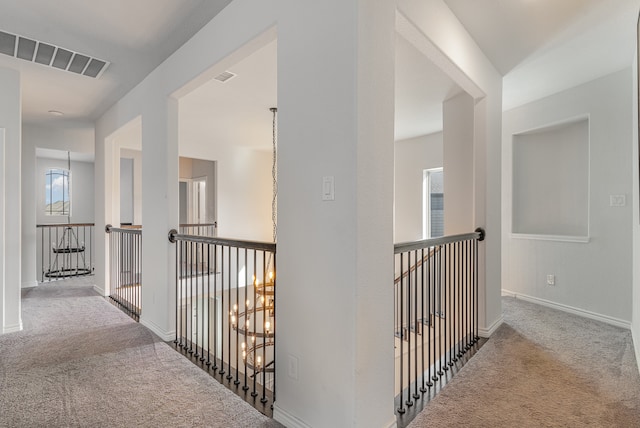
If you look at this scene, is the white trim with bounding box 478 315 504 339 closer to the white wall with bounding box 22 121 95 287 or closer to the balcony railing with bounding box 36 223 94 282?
the white wall with bounding box 22 121 95 287

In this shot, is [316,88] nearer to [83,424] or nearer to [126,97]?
[83,424]

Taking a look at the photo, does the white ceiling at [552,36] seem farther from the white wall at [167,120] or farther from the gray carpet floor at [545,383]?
the gray carpet floor at [545,383]

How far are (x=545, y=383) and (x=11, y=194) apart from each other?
476 centimetres

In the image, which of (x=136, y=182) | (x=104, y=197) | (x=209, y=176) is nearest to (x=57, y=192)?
(x=136, y=182)

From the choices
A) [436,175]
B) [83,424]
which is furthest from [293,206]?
[436,175]

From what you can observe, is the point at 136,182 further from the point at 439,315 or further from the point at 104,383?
the point at 439,315

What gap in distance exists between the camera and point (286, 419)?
1.79 metres

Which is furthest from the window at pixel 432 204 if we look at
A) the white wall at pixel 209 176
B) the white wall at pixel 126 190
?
the white wall at pixel 126 190

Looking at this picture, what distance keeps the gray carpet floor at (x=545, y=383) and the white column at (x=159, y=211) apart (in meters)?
2.39

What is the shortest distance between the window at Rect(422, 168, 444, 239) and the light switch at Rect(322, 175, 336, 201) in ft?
16.1

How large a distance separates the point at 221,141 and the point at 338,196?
5.61 metres

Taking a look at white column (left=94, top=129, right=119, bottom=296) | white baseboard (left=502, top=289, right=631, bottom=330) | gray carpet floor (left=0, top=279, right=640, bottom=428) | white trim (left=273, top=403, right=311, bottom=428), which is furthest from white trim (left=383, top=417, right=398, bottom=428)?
white column (left=94, top=129, right=119, bottom=296)

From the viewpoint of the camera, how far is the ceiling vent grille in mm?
2812

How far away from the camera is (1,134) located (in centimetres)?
316
